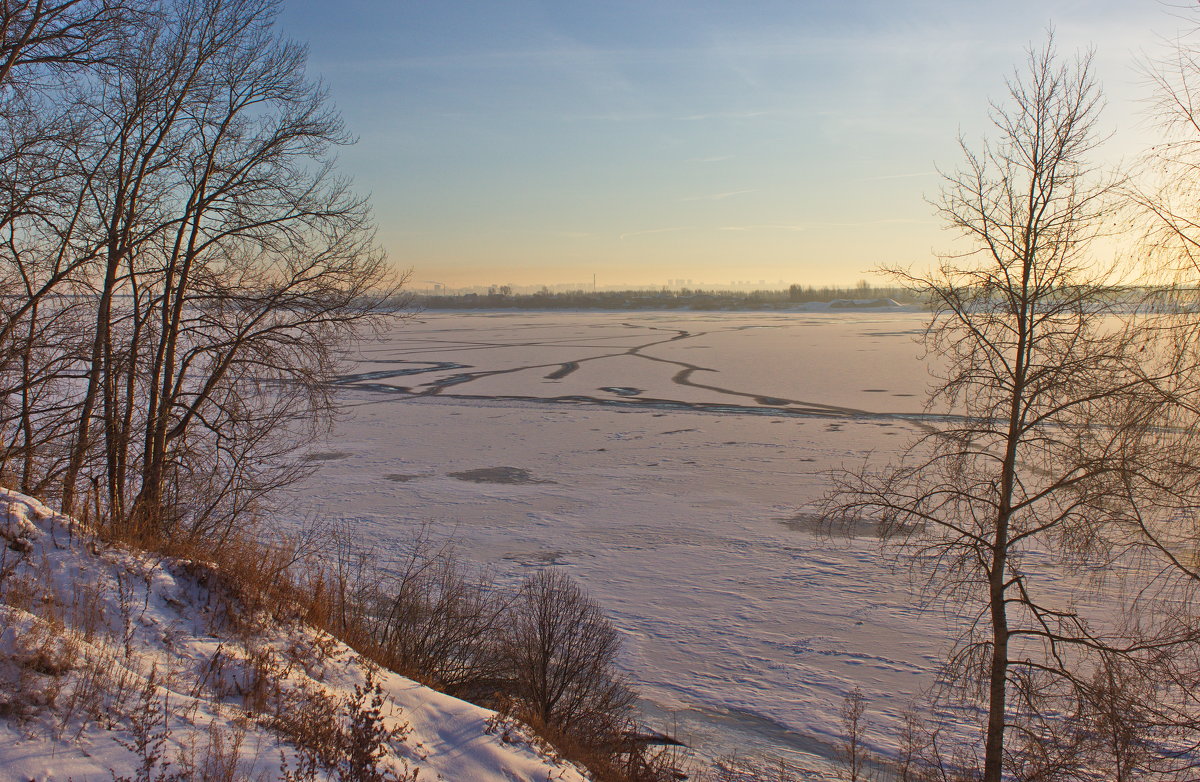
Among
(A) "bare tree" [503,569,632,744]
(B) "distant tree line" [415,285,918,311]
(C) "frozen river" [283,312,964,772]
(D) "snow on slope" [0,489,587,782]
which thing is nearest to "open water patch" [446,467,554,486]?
(C) "frozen river" [283,312,964,772]

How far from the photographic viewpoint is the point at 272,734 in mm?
4441

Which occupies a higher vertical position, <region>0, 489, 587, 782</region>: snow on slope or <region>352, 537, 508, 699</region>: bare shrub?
<region>0, 489, 587, 782</region>: snow on slope

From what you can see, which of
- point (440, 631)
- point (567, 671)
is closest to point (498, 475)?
point (440, 631)

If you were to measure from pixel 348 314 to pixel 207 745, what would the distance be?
8412 millimetres

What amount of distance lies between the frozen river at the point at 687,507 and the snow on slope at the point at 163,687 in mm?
2749

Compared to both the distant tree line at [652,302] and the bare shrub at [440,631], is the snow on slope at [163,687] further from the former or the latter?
the distant tree line at [652,302]

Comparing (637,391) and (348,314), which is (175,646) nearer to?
(348,314)

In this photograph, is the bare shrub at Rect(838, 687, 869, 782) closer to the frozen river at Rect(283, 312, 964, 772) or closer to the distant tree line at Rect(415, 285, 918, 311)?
the frozen river at Rect(283, 312, 964, 772)

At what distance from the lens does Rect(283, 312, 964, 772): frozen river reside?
791 centimetres

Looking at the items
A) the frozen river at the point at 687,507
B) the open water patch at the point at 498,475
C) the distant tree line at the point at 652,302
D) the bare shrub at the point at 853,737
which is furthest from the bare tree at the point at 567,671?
the distant tree line at the point at 652,302

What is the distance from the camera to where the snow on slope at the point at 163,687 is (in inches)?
143

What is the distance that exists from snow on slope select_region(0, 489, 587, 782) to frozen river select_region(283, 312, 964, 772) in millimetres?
2749

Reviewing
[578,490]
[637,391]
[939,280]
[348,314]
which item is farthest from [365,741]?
[637,391]

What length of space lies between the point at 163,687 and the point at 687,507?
10.0 metres
